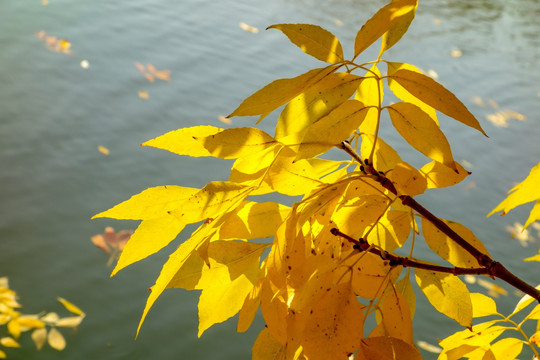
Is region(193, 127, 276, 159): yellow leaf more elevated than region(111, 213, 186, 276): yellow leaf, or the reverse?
region(193, 127, 276, 159): yellow leaf

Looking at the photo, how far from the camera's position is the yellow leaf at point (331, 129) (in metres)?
0.35

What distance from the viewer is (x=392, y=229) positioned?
0.44m

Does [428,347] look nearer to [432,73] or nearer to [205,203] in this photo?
[205,203]

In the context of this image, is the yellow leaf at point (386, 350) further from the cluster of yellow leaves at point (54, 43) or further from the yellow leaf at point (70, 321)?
the cluster of yellow leaves at point (54, 43)

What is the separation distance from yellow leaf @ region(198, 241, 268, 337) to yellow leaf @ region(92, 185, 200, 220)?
0.15 ft

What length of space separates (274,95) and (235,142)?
0.13ft

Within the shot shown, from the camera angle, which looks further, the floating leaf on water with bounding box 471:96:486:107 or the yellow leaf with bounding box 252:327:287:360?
the floating leaf on water with bounding box 471:96:486:107

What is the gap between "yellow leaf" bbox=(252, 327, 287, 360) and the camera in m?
0.38

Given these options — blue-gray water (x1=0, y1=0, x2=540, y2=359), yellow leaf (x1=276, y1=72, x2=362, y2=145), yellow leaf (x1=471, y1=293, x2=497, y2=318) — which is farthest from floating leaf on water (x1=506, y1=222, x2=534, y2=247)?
yellow leaf (x1=276, y1=72, x2=362, y2=145)

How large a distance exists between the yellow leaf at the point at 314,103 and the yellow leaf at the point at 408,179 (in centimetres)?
6

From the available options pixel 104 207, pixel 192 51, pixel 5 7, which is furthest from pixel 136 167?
pixel 5 7

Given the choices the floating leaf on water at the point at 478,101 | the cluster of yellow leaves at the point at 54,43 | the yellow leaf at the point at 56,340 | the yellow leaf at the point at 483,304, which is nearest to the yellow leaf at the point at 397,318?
the yellow leaf at the point at 483,304

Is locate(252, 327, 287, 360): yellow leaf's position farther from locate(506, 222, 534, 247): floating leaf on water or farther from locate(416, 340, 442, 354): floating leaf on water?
locate(506, 222, 534, 247): floating leaf on water

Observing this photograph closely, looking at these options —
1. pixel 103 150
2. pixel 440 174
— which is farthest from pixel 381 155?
pixel 103 150
